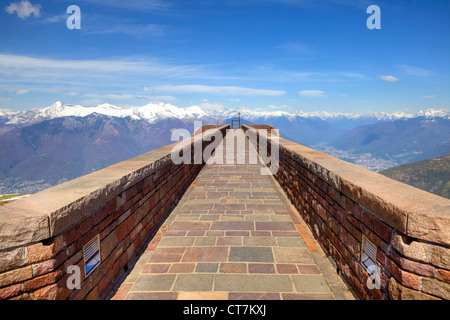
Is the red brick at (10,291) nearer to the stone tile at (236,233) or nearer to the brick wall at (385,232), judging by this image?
the brick wall at (385,232)

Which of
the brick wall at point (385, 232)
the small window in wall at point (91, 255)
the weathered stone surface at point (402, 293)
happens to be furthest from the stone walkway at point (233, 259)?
the weathered stone surface at point (402, 293)

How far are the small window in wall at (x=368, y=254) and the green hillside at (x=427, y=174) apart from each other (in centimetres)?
12245

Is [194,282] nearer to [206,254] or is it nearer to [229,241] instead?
[206,254]

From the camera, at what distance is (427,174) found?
369ft

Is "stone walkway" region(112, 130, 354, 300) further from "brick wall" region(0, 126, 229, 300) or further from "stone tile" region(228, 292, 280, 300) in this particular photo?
"brick wall" region(0, 126, 229, 300)

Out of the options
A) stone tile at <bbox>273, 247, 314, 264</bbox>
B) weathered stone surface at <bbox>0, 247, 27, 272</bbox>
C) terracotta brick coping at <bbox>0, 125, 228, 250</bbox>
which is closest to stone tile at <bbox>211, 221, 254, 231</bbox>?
stone tile at <bbox>273, 247, 314, 264</bbox>

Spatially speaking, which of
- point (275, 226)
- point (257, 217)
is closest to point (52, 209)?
point (275, 226)

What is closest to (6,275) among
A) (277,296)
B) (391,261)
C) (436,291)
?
(277,296)

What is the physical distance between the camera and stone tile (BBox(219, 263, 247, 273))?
9.61 ft

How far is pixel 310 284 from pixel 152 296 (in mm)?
1545

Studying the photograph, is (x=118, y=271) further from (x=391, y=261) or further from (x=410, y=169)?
(x=410, y=169)

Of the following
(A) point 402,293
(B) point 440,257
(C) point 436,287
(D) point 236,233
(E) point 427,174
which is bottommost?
(E) point 427,174

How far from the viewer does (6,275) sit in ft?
A: 5.10

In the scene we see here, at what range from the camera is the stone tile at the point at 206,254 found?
10.4ft
